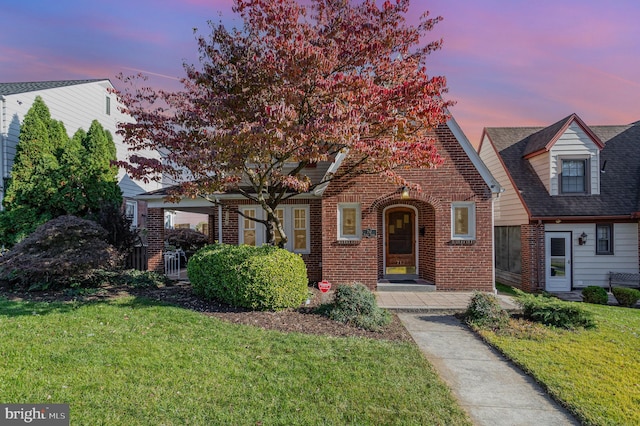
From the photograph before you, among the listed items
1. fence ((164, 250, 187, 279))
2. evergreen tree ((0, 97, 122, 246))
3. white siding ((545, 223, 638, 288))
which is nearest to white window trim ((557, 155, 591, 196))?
white siding ((545, 223, 638, 288))

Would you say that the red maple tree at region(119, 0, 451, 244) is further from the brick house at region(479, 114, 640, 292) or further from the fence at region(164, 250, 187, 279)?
the brick house at region(479, 114, 640, 292)

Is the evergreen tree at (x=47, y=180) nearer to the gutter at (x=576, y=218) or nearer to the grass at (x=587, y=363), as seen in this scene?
the grass at (x=587, y=363)

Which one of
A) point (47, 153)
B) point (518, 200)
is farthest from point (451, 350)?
point (47, 153)

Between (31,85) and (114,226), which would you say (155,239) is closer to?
(114,226)

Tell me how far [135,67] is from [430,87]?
23.3 ft

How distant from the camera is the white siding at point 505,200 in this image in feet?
42.4

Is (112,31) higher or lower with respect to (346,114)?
higher

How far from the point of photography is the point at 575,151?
1295cm

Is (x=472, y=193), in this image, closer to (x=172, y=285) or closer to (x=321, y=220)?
(x=321, y=220)

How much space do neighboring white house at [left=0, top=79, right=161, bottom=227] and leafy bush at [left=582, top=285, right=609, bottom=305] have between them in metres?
14.8

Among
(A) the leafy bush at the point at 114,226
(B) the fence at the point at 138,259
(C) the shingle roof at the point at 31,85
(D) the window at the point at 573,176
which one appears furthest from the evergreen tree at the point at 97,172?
(D) the window at the point at 573,176

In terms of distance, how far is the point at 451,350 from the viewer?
5.73 m

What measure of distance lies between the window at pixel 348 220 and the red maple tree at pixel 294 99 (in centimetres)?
223

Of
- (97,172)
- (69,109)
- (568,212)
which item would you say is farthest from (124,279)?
(568,212)
